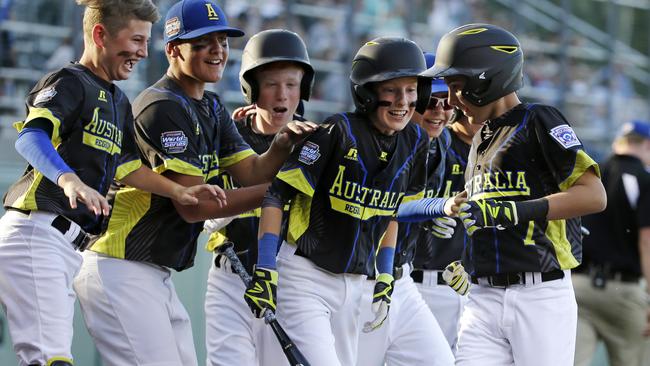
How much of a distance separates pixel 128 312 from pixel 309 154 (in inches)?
41.7

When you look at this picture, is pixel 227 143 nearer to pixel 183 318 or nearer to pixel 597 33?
pixel 183 318

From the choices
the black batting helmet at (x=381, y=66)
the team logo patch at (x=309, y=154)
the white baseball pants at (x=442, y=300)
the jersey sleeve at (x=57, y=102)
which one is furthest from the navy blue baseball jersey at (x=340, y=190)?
the white baseball pants at (x=442, y=300)

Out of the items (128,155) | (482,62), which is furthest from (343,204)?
(128,155)

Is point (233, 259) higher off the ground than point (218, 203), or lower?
lower

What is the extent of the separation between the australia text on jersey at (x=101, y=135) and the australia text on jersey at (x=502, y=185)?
1599mm

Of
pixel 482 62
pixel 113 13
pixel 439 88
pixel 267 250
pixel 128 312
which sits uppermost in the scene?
pixel 113 13

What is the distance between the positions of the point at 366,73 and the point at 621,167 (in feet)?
11.1

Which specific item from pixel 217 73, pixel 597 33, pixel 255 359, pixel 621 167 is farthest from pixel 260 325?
pixel 597 33

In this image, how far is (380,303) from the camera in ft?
17.2

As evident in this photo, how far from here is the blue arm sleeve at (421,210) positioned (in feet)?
17.0

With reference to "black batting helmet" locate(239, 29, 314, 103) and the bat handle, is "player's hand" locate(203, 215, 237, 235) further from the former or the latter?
"black batting helmet" locate(239, 29, 314, 103)

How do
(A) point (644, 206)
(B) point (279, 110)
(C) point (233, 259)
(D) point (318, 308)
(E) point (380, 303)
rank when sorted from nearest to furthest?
1. (D) point (318, 308)
2. (E) point (380, 303)
3. (C) point (233, 259)
4. (B) point (279, 110)
5. (A) point (644, 206)

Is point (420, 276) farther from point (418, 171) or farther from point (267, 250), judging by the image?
point (267, 250)

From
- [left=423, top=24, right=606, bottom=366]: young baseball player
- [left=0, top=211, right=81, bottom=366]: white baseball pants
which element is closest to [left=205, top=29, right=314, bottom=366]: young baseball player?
[left=423, top=24, right=606, bottom=366]: young baseball player
